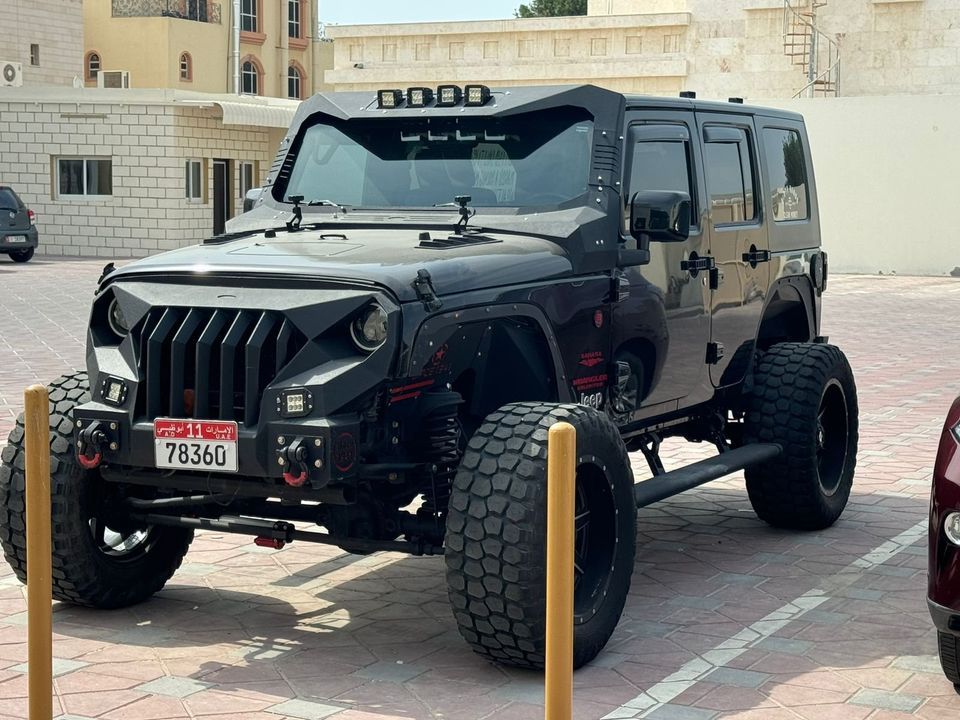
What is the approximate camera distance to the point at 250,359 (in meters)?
5.49

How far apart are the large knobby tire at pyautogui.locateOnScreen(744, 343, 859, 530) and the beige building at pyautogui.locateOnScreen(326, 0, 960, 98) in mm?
30824

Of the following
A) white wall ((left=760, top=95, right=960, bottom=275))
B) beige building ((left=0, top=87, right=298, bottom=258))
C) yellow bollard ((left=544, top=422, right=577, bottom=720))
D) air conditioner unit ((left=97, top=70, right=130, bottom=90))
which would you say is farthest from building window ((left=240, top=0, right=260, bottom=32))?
yellow bollard ((left=544, top=422, right=577, bottom=720))

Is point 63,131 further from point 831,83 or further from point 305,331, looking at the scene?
point 305,331

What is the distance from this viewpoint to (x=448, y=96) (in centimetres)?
717

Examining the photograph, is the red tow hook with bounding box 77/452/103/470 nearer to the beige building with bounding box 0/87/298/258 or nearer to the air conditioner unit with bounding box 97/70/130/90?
the beige building with bounding box 0/87/298/258

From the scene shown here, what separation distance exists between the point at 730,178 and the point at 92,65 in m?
53.4

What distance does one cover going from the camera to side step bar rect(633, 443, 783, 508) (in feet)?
22.1

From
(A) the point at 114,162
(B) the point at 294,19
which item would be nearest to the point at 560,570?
(A) the point at 114,162

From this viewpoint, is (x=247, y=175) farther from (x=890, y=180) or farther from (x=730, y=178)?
(x=730, y=178)

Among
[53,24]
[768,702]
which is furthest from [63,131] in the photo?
[768,702]

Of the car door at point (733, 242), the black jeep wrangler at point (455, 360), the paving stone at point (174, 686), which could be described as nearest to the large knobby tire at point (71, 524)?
the black jeep wrangler at point (455, 360)

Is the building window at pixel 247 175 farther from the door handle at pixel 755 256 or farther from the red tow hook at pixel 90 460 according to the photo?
the red tow hook at pixel 90 460

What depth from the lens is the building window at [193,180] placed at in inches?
1510

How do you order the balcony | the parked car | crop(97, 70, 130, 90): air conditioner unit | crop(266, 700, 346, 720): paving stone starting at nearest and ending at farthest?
1. crop(266, 700, 346, 720): paving stone
2. the parked car
3. crop(97, 70, 130, 90): air conditioner unit
4. the balcony
